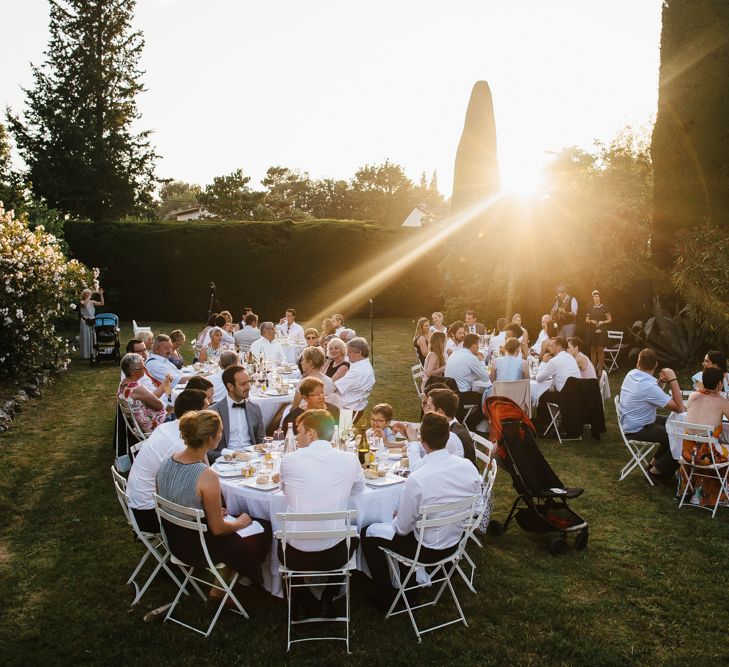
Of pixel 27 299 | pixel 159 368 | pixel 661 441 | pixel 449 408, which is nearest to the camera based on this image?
pixel 449 408

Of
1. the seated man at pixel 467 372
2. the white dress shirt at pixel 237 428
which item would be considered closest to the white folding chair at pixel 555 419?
the seated man at pixel 467 372

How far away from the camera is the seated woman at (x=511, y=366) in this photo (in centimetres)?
922

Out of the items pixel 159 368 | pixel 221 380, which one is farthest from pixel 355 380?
pixel 159 368

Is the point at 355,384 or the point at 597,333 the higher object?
the point at 355,384

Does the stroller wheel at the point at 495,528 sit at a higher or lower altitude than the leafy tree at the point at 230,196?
lower

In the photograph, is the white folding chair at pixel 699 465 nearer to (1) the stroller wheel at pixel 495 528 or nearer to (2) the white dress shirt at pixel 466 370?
(1) the stroller wheel at pixel 495 528

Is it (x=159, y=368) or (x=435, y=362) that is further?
(x=435, y=362)

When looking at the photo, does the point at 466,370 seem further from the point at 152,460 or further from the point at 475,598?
the point at 152,460

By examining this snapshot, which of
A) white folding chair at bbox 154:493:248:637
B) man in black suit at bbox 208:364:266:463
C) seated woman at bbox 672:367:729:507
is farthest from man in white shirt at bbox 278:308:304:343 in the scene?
white folding chair at bbox 154:493:248:637

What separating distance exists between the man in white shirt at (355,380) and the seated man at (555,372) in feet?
9.30

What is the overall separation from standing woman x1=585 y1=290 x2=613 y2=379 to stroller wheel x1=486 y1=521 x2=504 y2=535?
7.96 meters

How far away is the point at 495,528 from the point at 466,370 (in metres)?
3.15

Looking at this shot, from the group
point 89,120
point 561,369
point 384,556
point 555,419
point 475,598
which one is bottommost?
point 475,598

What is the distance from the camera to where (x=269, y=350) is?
11242 millimetres
